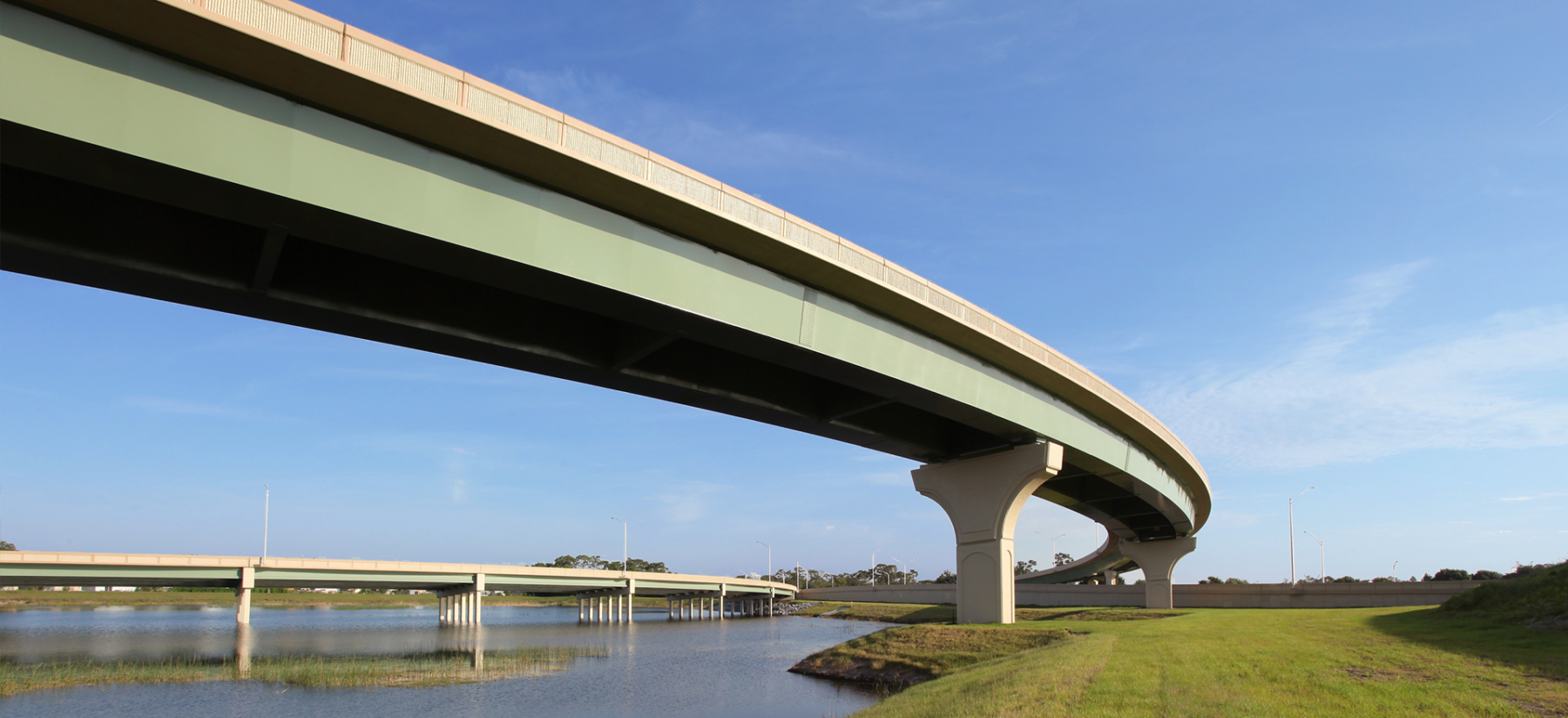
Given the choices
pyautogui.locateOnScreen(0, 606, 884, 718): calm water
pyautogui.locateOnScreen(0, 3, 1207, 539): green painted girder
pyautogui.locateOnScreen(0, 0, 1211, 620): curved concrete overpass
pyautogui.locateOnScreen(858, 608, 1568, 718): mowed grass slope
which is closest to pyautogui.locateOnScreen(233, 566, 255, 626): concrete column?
pyautogui.locateOnScreen(0, 606, 884, 718): calm water

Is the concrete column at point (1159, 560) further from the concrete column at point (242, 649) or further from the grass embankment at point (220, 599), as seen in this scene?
the grass embankment at point (220, 599)

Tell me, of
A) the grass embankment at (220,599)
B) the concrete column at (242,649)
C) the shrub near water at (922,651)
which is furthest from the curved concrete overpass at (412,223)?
the grass embankment at (220,599)

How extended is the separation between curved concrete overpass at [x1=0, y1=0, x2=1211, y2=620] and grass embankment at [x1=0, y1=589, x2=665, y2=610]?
132401 mm

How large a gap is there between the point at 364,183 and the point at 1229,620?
99.3 ft

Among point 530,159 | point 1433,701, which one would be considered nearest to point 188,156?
point 530,159

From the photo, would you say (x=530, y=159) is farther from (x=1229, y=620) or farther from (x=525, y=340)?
(x=1229, y=620)

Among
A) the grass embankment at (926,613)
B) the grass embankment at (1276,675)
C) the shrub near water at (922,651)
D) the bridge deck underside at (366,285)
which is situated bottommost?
the grass embankment at (926,613)

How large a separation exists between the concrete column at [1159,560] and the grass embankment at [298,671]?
4950 cm

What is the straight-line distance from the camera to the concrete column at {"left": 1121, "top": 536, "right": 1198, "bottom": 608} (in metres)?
66.8

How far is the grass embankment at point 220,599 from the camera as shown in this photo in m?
124

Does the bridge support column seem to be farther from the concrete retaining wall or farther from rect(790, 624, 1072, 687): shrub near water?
the concrete retaining wall

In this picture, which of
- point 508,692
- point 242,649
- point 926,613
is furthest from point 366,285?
point 926,613

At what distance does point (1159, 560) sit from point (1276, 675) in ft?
194

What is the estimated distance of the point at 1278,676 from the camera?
14.5m
